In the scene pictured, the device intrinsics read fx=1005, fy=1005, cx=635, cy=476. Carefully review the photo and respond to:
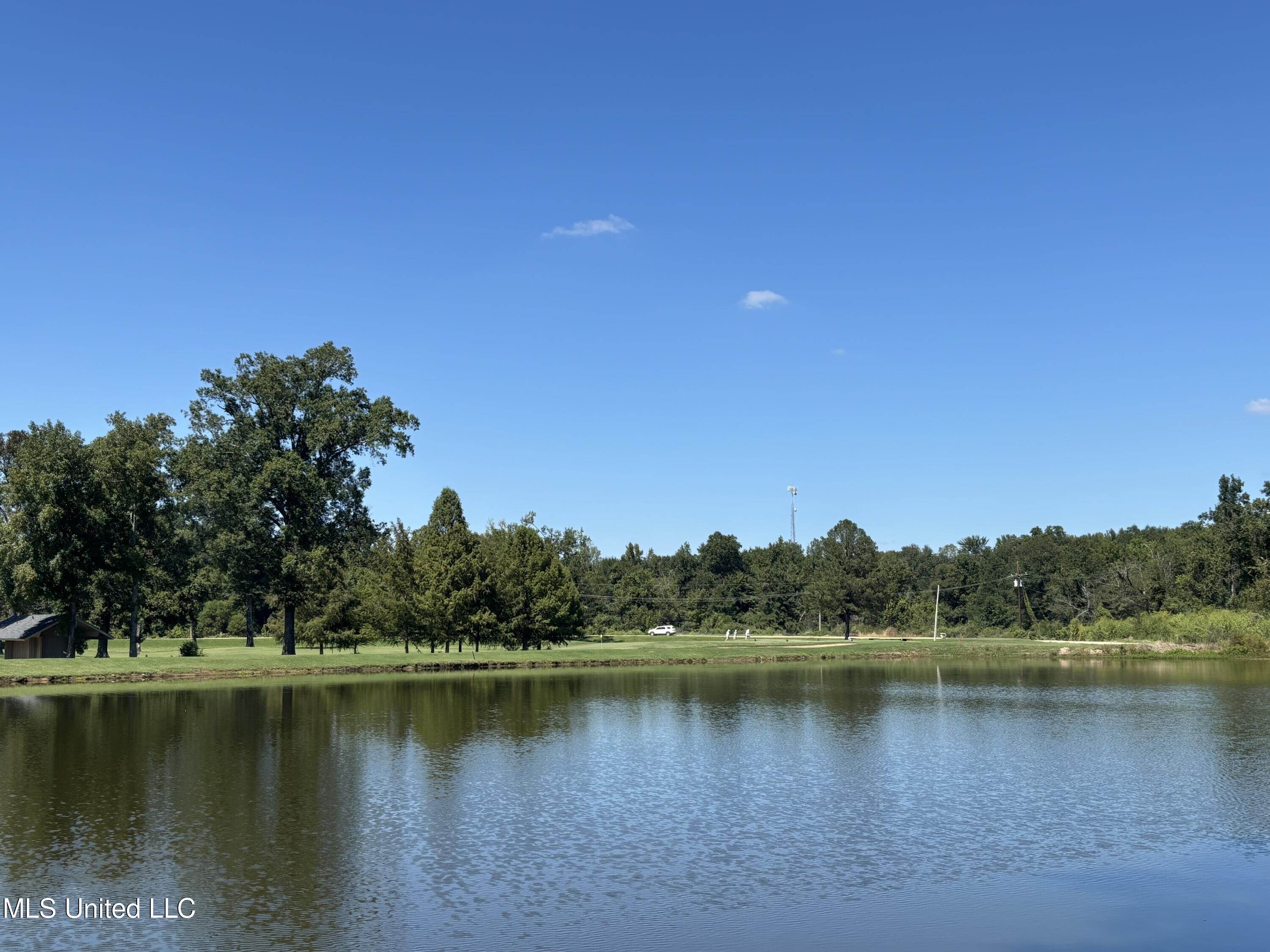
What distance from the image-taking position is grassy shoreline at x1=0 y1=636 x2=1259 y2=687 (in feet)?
229

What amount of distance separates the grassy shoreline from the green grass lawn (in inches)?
4.5

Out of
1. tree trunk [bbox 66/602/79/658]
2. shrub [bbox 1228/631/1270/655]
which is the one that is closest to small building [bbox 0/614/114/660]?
tree trunk [bbox 66/602/79/658]

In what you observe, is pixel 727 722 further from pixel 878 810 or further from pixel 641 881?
pixel 641 881

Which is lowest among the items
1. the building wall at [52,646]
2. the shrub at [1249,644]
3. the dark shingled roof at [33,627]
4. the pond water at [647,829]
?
the shrub at [1249,644]

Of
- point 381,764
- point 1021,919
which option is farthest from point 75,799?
point 1021,919

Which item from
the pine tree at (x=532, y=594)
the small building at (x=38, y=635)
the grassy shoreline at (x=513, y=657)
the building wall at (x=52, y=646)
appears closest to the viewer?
the grassy shoreline at (x=513, y=657)

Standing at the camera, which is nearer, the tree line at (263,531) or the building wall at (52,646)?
the tree line at (263,531)

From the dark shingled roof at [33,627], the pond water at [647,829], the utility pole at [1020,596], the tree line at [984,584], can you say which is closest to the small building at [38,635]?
the dark shingled roof at [33,627]

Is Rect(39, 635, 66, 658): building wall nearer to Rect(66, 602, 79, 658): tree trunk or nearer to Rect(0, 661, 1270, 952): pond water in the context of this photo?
Rect(66, 602, 79, 658): tree trunk

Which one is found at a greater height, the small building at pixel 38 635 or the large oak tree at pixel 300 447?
the large oak tree at pixel 300 447

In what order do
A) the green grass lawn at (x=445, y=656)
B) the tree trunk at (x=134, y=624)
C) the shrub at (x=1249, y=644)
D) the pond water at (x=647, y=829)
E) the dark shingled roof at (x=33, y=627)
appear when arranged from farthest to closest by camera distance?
the shrub at (x=1249, y=644)
the dark shingled roof at (x=33, y=627)
the tree trunk at (x=134, y=624)
the green grass lawn at (x=445, y=656)
the pond water at (x=647, y=829)

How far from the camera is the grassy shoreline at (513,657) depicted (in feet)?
229

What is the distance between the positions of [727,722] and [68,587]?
180 ft

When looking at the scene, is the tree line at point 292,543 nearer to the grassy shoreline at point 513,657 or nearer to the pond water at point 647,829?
the grassy shoreline at point 513,657
